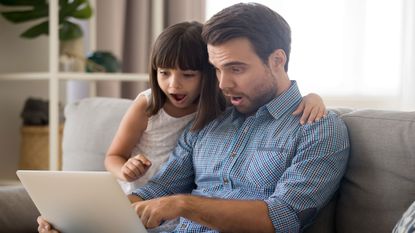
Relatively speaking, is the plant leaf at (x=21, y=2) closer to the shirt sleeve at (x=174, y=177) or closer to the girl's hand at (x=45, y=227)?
the shirt sleeve at (x=174, y=177)

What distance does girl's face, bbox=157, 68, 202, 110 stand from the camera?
1840 mm

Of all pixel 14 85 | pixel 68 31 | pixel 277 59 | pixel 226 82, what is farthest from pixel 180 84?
pixel 14 85

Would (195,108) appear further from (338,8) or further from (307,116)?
(338,8)

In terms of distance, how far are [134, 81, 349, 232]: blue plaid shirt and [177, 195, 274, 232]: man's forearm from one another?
0.08ft

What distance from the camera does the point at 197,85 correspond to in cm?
187

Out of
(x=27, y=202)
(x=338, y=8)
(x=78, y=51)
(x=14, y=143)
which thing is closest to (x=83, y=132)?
(x=27, y=202)

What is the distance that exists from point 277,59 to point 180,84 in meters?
0.26

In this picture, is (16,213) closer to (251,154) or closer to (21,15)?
(251,154)

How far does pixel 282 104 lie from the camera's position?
1740 millimetres

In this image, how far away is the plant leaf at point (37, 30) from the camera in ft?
10.6

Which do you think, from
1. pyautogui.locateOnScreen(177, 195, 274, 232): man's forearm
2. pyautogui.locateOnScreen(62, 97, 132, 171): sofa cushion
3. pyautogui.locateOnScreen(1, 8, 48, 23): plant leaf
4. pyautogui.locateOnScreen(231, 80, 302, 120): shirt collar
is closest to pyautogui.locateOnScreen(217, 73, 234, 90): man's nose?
pyautogui.locateOnScreen(231, 80, 302, 120): shirt collar

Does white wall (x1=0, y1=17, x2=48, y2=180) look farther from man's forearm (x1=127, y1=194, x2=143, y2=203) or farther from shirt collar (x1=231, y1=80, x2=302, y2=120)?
shirt collar (x1=231, y1=80, x2=302, y2=120)

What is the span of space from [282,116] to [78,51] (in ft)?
5.63

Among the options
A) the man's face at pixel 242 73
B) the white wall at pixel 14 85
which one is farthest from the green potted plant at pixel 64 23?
the man's face at pixel 242 73
